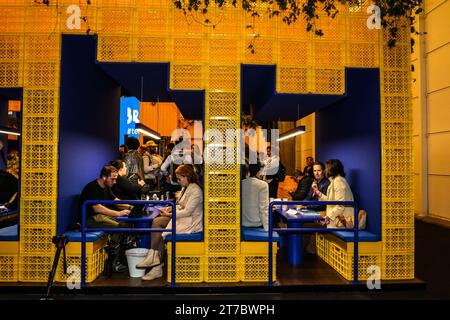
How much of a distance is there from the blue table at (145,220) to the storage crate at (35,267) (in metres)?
0.92

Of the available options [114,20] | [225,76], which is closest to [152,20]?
[114,20]

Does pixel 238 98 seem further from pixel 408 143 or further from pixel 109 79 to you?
pixel 109 79

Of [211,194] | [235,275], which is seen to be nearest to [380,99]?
[211,194]

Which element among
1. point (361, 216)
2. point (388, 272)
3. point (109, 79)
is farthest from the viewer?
point (109, 79)

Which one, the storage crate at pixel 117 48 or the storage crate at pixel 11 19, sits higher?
the storage crate at pixel 11 19

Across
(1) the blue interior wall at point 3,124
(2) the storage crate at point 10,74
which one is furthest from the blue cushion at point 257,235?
(1) the blue interior wall at point 3,124

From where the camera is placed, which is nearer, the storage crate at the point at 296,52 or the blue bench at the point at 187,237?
the blue bench at the point at 187,237

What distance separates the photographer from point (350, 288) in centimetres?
404

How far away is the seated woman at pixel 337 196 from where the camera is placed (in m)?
4.50

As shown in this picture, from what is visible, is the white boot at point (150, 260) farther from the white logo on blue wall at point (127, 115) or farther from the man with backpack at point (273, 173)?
the white logo on blue wall at point (127, 115)

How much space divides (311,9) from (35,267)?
174 inches

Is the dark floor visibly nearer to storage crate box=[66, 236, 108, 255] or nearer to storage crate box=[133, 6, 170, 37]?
storage crate box=[66, 236, 108, 255]

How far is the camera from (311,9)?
4.07 metres
